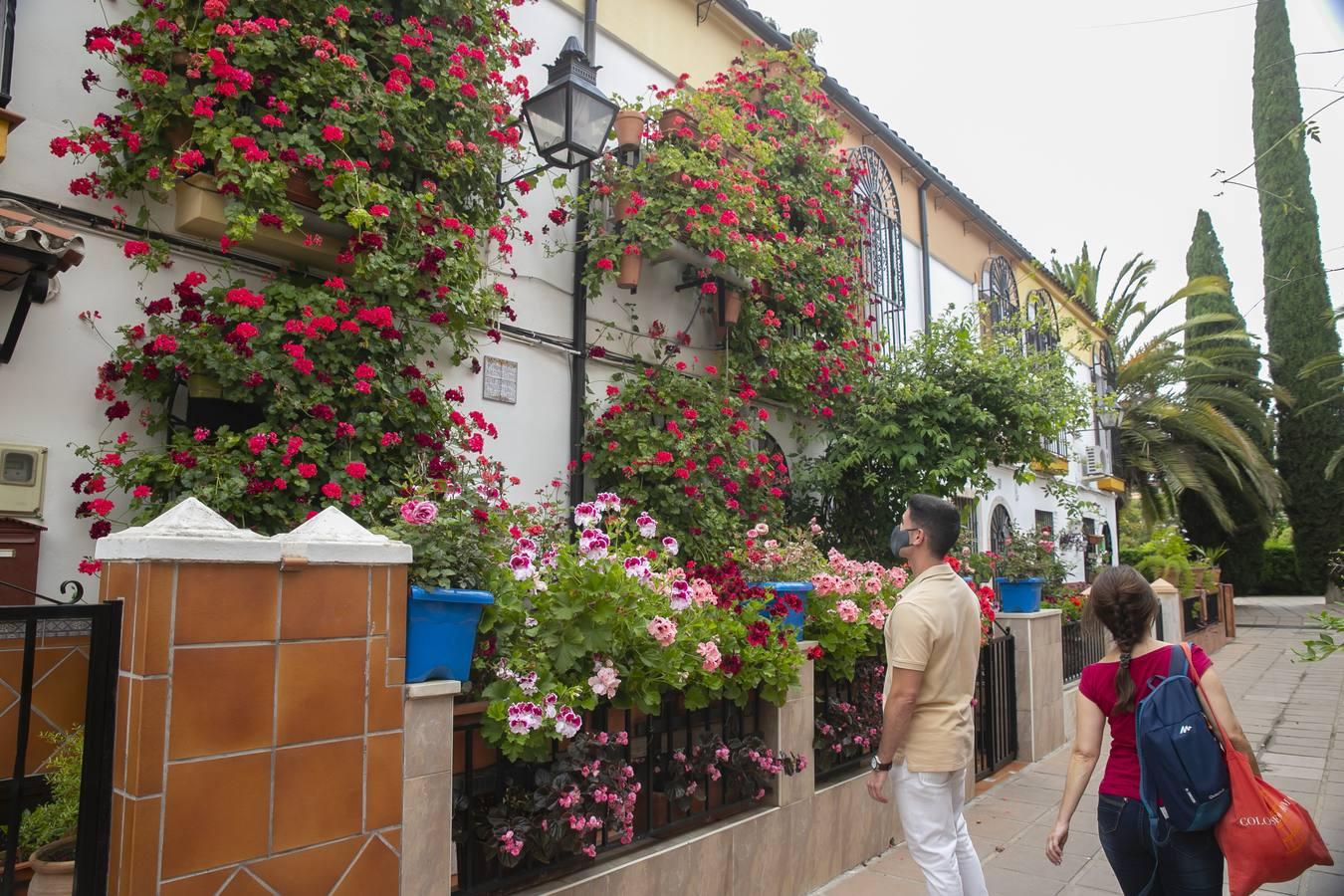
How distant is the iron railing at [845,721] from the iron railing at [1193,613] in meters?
10.7

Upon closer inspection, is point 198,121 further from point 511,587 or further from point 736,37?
point 736,37

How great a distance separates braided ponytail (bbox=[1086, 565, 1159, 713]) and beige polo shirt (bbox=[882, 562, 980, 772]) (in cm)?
51

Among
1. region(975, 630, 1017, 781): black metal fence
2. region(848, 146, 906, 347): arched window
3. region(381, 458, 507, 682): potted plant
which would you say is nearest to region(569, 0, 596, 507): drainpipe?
region(381, 458, 507, 682): potted plant

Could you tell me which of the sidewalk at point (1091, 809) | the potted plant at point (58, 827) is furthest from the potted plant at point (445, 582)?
the sidewalk at point (1091, 809)

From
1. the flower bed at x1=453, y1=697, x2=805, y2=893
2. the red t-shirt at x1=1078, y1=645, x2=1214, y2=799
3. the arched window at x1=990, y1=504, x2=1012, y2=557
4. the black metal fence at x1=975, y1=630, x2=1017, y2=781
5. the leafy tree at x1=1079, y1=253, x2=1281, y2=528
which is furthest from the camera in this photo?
the leafy tree at x1=1079, y1=253, x2=1281, y2=528

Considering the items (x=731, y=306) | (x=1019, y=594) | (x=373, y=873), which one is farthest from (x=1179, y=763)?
(x=1019, y=594)

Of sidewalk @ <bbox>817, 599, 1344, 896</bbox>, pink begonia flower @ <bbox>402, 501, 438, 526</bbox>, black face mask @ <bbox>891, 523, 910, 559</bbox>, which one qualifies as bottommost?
sidewalk @ <bbox>817, 599, 1344, 896</bbox>

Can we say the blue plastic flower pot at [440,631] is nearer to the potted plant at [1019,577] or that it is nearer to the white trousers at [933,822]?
the white trousers at [933,822]

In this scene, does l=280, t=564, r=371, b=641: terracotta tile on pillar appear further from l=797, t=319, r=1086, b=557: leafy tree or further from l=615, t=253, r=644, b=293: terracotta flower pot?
l=797, t=319, r=1086, b=557: leafy tree

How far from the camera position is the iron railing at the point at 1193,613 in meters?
13.8

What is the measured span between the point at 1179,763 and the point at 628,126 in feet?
17.1

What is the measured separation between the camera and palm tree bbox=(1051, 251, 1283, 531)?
63.7 ft

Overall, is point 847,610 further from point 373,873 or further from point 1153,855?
point 373,873

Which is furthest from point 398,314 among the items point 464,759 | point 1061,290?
point 1061,290
